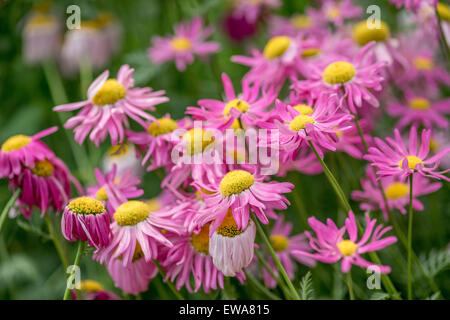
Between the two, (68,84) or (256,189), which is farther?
(68,84)

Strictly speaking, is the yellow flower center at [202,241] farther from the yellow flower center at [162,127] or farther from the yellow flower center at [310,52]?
the yellow flower center at [310,52]

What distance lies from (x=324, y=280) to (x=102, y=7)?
2.67ft

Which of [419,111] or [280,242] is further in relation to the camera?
[419,111]

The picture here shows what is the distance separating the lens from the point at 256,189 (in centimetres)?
46

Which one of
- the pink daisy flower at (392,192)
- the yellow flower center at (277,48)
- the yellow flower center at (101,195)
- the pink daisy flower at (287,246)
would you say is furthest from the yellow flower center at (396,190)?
the yellow flower center at (101,195)

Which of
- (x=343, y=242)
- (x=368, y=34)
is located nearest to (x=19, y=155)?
(x=343, y=242)

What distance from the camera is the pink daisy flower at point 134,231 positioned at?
1.58ft

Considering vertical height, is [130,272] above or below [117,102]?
below

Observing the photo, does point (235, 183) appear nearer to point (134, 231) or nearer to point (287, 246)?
point (134, 231)

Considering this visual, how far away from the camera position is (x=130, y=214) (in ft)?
1.63

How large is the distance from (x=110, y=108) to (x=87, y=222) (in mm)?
141

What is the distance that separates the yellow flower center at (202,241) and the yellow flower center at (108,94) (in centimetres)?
17
